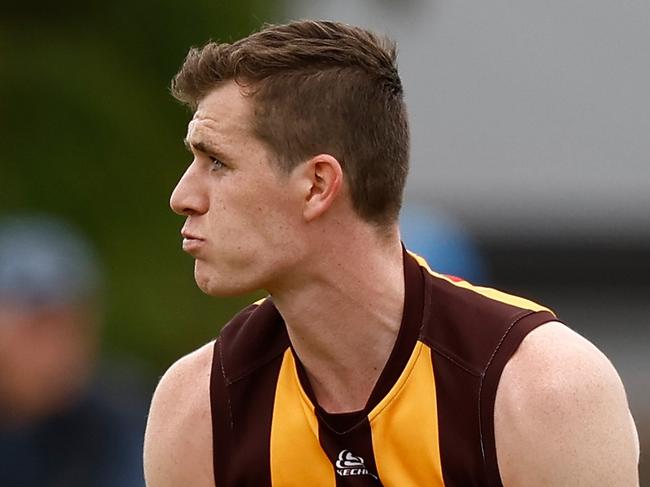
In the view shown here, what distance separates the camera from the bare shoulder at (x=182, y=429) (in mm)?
5824

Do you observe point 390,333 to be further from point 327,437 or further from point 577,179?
point 577,179

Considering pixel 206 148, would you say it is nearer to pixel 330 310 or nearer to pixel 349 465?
pixel 330 310

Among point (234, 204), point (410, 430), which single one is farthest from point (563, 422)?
point (234, 204)

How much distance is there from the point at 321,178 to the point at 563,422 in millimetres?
1027

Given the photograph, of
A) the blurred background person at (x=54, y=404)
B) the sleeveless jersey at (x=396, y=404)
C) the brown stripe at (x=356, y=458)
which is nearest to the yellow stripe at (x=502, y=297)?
the sleeveless jersey at (x=396, y=404)

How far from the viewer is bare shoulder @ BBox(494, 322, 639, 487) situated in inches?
210

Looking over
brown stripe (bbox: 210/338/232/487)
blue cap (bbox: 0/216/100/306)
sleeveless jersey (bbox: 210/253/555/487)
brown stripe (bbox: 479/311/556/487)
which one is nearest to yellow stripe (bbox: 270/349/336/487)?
sleeveless jersey (bbox: 210/253/555/487)

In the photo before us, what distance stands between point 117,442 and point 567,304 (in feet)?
51.6

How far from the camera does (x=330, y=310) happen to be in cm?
575

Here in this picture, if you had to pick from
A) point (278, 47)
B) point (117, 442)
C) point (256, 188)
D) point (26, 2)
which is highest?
point (26, 2)

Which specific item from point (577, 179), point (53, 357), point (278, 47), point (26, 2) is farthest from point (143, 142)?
point (577, 179)

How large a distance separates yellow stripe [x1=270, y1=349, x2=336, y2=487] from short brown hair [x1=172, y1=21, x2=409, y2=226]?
0.62 meters

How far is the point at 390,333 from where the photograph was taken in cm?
575

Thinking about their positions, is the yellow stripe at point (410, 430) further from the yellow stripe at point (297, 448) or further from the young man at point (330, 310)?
the yellow stripe at point (297, 448)
